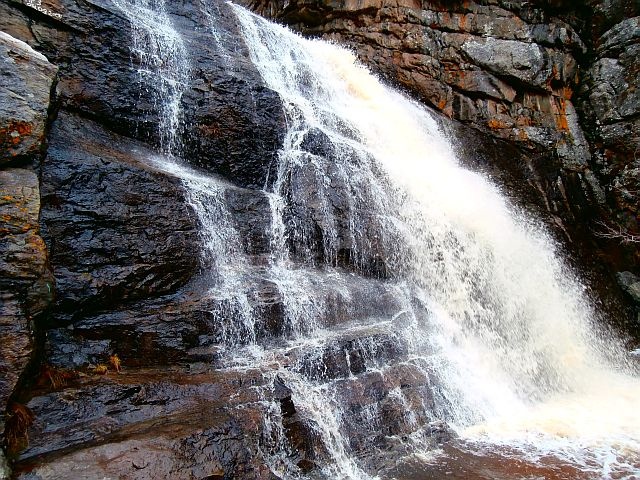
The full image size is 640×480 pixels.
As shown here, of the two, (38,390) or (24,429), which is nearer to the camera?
(24,429)

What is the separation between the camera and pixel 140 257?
6.26m

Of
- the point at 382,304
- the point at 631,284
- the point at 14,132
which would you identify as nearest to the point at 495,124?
the point at 631,284

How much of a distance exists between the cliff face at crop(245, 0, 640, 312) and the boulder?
37.4 ft

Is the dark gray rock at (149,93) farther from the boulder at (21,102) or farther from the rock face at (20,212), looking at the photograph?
the rock face at (20,212)

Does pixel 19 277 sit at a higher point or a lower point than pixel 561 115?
lower

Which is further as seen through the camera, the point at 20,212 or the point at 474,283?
the point at 474,283

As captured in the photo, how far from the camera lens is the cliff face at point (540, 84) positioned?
1265cm

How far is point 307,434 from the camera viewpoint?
509 centimetres

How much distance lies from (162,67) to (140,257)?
4.47 m

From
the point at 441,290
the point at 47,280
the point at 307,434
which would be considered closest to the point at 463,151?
the point at 441,290

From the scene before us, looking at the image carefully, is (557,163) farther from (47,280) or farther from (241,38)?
(47,280)

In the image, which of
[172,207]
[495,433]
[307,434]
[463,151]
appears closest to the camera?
[307,434]

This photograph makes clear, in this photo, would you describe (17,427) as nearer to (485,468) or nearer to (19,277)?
(19,277)

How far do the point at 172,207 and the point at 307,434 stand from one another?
3.88m
